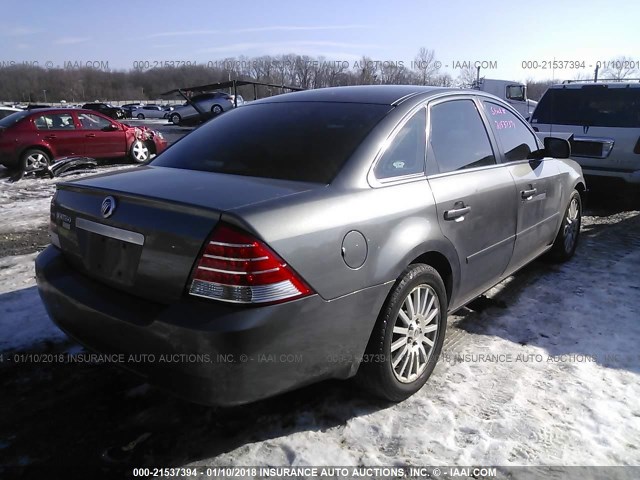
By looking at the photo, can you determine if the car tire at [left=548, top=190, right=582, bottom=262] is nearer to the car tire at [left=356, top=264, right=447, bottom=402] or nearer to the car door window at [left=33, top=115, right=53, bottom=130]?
the car tire at [left=356, top=264, right=447, bottom=402]

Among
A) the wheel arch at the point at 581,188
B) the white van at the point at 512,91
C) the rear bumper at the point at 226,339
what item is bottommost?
the rear bumper at the point at 226,339

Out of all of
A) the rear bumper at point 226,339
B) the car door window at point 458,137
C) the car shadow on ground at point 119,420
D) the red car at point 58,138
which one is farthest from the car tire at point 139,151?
the rear bumper at point 226,339

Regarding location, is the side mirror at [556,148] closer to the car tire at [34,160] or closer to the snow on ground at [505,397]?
the snow on ground at [505,397]

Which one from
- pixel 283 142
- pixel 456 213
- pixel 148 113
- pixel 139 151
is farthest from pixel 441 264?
pixel 148 113

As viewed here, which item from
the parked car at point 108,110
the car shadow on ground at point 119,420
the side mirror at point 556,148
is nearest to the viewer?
the car shadow on ground at point 119,420

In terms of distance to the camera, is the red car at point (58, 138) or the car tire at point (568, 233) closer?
the car tire at point (568, 233)

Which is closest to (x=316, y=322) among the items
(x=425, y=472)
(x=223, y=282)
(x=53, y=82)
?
(x=223, y=282)

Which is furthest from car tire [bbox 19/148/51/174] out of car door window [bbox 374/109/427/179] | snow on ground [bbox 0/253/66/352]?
car door window [bbox 374/109/427/179]

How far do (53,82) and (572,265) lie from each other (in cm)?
10127

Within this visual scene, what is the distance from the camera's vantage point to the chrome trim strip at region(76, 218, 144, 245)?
2.05 metres

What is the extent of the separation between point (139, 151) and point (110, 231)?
10.5 meters

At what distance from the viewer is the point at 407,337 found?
2570 mm

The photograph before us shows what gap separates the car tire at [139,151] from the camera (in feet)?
38.4

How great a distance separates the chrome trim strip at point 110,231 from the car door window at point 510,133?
2682 mm
